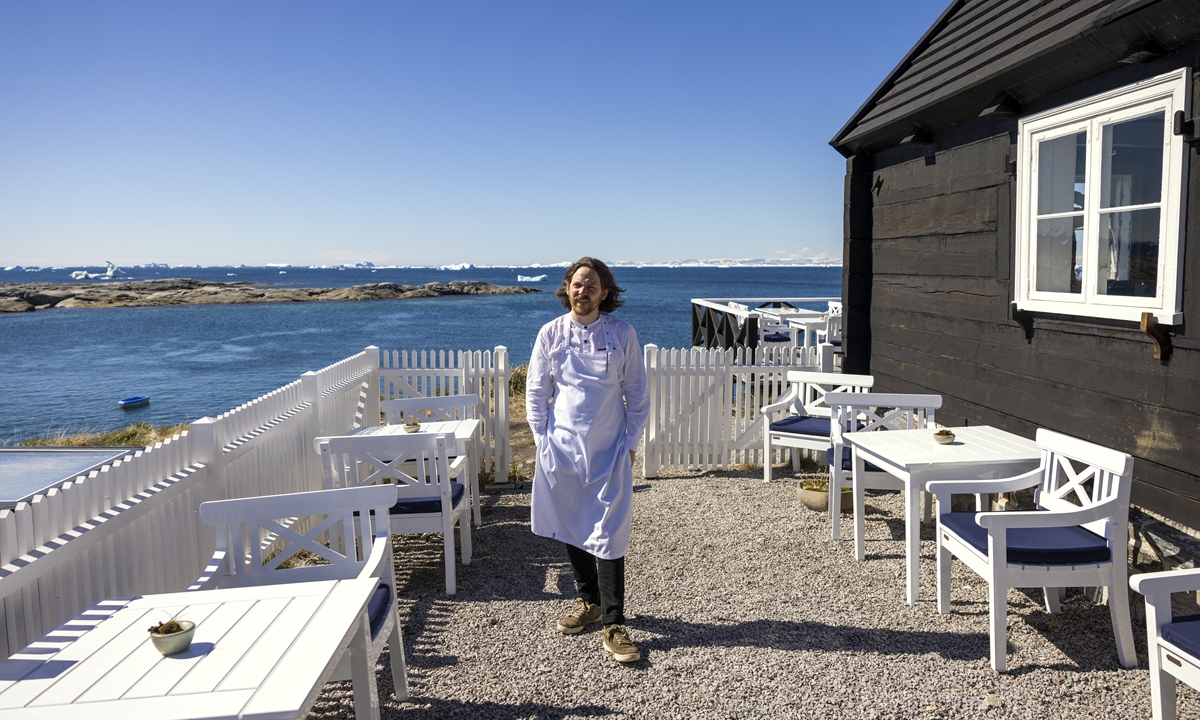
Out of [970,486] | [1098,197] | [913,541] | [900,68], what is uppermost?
[900,68]

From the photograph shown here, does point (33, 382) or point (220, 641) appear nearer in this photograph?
point (220, 641)

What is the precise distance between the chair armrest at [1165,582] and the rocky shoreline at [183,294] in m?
73.9

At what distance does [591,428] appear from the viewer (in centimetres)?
361

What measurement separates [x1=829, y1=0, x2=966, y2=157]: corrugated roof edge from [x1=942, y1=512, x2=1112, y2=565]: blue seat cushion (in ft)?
15.7

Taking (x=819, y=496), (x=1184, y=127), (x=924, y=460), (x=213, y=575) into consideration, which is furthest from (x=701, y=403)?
(x=213, y=575)

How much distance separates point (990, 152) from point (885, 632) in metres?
3.59

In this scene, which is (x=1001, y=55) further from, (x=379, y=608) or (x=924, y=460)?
(x=379, y=608)

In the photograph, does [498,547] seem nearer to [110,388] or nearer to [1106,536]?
[1106,536]


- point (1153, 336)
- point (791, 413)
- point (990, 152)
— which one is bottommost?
point (791, 413)

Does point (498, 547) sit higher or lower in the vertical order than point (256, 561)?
lower

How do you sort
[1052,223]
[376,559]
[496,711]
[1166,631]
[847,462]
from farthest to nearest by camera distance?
[847,462], [1052,223], [496,711], [376,559], [1166,631]

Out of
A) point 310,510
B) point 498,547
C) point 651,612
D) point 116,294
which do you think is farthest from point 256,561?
point 116,294

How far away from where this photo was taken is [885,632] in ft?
12.7

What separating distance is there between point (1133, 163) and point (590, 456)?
340 centimetres
